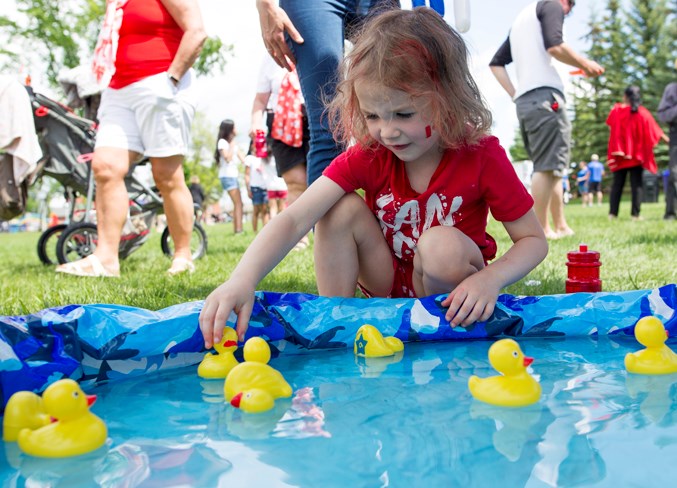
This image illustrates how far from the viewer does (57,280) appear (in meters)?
3.38

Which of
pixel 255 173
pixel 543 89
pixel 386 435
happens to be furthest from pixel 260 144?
pixel 386 435

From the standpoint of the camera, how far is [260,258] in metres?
1.84

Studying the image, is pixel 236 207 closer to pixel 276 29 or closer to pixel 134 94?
pixel 134 94

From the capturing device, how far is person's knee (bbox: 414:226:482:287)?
1942mm

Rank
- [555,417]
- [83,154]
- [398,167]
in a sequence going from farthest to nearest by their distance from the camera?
1. [83,154]
2. [398,167]
3. [555,417]

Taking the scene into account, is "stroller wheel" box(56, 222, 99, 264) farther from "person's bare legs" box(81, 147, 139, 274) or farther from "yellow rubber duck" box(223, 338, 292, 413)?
"yellow rubber duck" box(223, 338, 292, 413)

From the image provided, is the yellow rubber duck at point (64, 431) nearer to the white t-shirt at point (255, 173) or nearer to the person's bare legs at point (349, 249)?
the person's bare legs at point (349, 249)

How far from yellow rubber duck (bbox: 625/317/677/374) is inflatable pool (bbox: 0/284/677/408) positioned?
1.36 ft

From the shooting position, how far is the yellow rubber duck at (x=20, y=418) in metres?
1.25

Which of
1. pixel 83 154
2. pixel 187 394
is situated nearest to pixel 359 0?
pixel 187 394

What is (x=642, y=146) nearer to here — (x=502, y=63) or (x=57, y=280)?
(x=502, y=63)

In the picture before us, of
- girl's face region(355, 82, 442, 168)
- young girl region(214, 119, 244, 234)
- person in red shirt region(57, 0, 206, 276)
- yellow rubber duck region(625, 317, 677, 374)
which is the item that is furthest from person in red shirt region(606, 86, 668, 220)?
yellow rubber duck region(625, 317, 677, 374)

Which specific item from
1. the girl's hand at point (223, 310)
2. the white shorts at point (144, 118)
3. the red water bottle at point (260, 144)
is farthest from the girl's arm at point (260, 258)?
the red water bottle at point (260, 144)

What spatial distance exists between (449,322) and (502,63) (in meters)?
3.99
